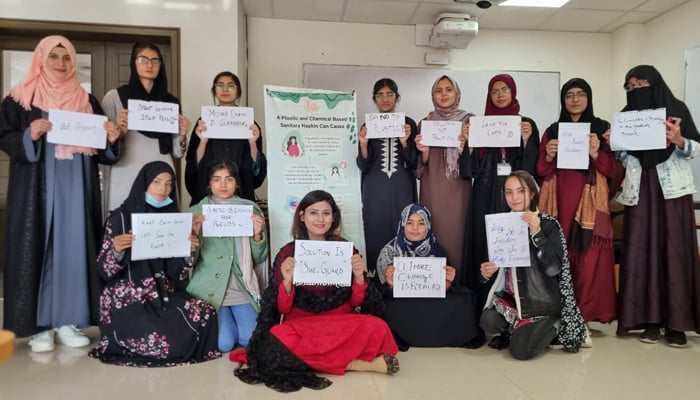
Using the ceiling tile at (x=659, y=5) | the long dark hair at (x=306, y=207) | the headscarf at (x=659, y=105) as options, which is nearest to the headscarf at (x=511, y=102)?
the headscarf at (x=659, y=105)

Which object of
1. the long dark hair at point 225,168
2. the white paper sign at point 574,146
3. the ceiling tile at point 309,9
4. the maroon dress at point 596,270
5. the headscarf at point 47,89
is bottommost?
the maroon dress at point 596,270

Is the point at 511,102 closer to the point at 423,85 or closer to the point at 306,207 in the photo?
the point at 306,207

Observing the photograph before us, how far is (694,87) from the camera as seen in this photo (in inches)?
168

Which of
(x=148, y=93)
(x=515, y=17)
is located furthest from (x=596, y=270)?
(x=515, y=17)

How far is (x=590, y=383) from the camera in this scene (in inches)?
85.7

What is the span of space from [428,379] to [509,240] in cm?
86

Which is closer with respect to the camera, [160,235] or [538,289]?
[160,235]

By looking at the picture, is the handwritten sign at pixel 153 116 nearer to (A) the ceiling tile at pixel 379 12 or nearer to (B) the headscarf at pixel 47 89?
(B) the headscarf at pixel 47 89

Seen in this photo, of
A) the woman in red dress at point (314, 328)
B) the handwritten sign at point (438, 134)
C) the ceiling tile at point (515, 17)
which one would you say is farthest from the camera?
the ceiling tile at point (515, 17)

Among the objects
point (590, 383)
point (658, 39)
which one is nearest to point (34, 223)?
point (590, 383)

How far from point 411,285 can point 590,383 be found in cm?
97

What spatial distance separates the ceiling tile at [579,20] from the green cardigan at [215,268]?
3.91 meters

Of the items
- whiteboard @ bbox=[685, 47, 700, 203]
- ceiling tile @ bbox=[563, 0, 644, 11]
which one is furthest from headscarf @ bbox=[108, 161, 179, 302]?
whiteboard @ bbox=[685, 47, 700, 203]

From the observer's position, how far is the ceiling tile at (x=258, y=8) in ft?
14.4
